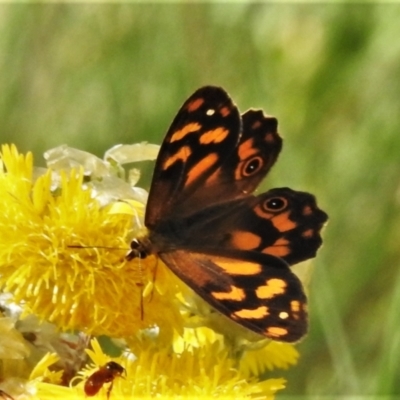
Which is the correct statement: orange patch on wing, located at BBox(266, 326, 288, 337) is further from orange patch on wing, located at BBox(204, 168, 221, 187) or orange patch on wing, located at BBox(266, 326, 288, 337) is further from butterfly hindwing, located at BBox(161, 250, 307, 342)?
orange patch on wing, located at BBox(204, 168, 221, 187)

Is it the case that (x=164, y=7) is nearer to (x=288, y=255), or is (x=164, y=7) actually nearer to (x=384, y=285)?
(x=384, y=285)

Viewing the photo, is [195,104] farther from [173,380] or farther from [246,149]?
[173,380]

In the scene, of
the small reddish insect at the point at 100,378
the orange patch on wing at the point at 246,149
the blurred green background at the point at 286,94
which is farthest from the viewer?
the blurred green background at the point at 286,94

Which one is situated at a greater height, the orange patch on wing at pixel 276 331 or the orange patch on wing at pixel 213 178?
the orange patch on wing at pixel 213 178

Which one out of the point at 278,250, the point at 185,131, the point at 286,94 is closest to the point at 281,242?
the point at 278,250

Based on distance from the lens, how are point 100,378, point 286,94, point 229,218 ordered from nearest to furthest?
point 100,378, point 229,218, point 286,94

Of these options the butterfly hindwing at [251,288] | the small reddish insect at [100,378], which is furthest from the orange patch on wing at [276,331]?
the small reddish insect at [100,378]

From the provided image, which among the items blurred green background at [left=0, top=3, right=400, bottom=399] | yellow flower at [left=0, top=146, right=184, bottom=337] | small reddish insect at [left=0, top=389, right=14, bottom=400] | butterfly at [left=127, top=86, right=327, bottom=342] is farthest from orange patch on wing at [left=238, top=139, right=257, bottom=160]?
blurred green background at [left=0, top=3, right=400, bottom=399]

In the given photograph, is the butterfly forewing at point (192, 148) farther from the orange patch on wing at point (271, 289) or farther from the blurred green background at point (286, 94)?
the blurred green background at point (286, 94)
